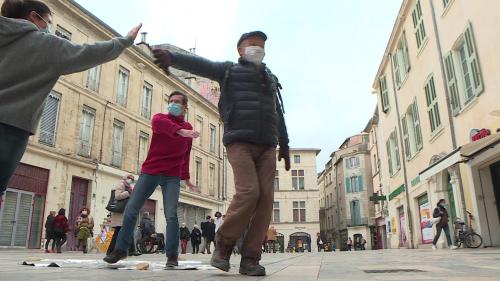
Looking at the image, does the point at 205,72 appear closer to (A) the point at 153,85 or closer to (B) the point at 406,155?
(B) the point at 406,155

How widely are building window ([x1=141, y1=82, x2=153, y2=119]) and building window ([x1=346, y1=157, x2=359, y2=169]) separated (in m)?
30.9

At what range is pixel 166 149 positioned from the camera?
4.39 metres

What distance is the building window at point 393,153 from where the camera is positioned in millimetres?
20938

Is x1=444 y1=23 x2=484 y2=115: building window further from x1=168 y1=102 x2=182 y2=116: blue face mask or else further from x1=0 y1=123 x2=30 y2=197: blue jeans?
x1=0 y1=123 x2=30 y2=197: blue jeans

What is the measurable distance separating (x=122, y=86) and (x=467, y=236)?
56.1 feet

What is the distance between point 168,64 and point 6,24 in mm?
1418

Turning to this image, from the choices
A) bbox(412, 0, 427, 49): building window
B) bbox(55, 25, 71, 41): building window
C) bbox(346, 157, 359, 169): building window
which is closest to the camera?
bbox(412, 0, 427, 49): building window

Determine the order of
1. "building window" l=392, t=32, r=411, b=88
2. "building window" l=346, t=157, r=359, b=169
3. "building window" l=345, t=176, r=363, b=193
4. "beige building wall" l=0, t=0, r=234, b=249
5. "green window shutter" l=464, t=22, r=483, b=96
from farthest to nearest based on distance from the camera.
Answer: "building window" l=346, t=157, r=359, b=169 < "building window" l=345, t=176, r=363, b=193 < "building window" l=392, t=32, r=411, b=88 < "beige building wall" l=0, t=0, r=234, b=249 < "green window shutter" l=464, t=22, r=483, b=96

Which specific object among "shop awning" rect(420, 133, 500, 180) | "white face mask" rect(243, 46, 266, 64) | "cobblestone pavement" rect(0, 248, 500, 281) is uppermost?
"shop awning" rect(420, 133, 500, 180)

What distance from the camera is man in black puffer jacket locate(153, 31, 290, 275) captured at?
342cm

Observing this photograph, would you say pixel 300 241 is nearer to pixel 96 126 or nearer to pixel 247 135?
pixel 96 126

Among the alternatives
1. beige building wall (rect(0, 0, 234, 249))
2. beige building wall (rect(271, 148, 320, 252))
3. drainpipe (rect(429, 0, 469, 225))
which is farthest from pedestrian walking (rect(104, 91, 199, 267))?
beige building wall (rect(271, 148, 320, 252))

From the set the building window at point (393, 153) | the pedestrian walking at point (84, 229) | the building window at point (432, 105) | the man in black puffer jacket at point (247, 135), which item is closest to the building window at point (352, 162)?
the building window at point (393, 153)

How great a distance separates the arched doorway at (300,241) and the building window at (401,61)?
31.6 metres
